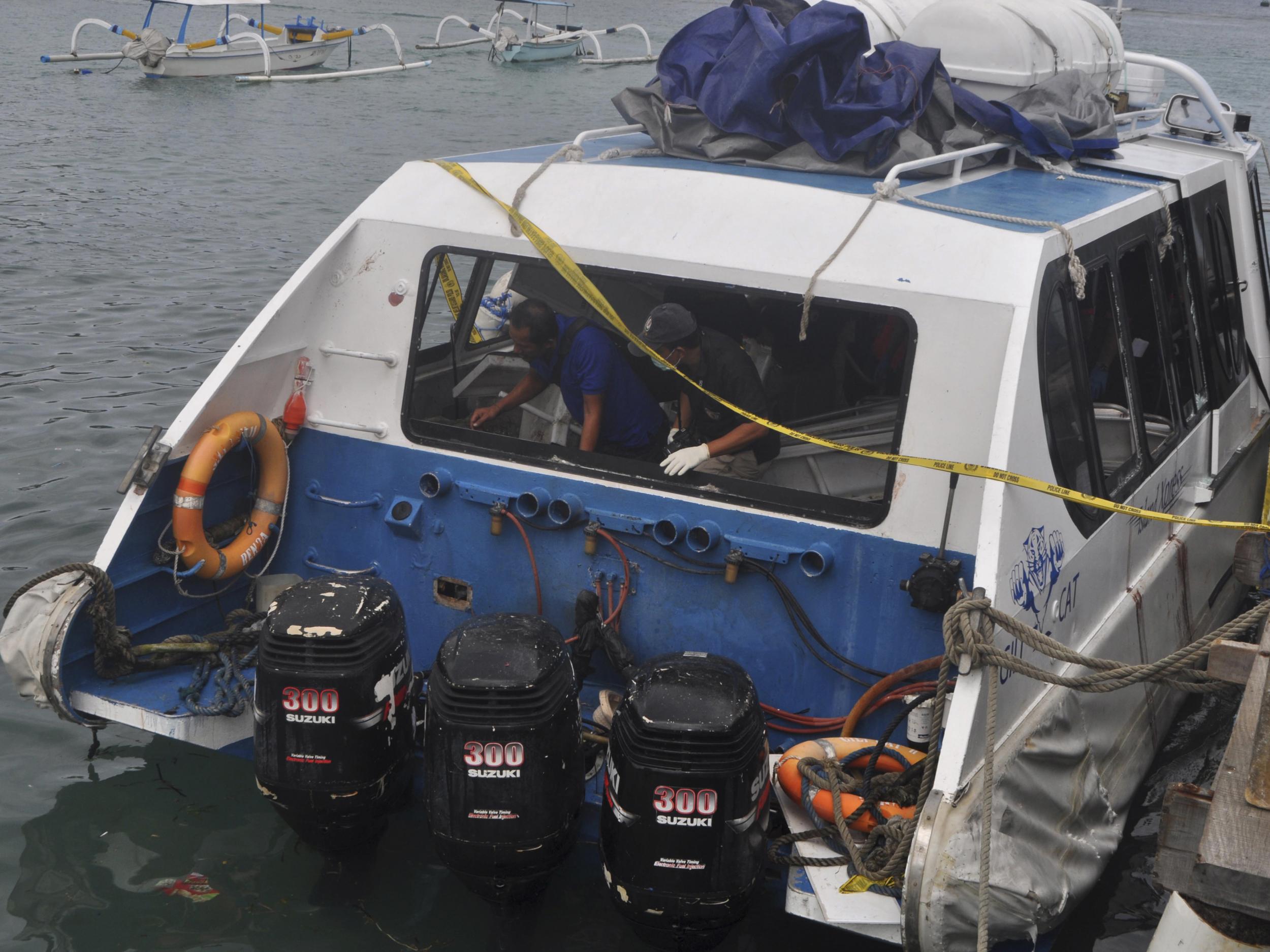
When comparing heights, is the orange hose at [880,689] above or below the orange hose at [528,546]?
below

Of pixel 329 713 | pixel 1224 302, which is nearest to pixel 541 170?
pixel 329 713

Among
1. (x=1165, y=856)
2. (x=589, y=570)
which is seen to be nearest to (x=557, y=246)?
(x=589, y=570)

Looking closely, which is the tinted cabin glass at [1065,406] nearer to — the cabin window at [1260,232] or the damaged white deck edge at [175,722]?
the damaged white deck edge at [175,722]

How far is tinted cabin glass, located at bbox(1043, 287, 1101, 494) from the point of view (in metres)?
4.17

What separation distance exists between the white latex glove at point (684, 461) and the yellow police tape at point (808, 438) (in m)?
0.19

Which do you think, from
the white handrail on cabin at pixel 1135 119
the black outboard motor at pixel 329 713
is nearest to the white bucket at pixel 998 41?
the white handrail on cabin at pixel 1135 119

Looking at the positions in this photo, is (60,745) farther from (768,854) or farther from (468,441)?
(768,854)

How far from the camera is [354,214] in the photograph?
505 cm

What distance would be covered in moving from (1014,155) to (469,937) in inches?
158

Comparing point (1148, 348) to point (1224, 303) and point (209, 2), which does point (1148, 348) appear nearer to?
point (1224, 303)

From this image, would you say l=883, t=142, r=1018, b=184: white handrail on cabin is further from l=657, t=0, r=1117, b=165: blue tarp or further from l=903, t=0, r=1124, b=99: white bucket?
l=903, t=0, r=1124, b=99: white bucket

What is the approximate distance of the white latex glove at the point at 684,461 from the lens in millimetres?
4477

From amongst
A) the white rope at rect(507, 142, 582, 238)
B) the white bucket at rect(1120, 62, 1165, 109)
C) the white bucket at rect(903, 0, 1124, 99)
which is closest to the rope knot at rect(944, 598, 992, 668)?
the white rope at rect(507, 142, 582, 238)

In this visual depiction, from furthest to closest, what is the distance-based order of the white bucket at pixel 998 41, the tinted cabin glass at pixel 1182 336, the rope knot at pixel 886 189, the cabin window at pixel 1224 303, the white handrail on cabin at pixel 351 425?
1. the cabin window at pixel 1224 303
2. the white bucket at pixel 998 41
3. the tinted cabin glass at pixel 1182 336
4. the white handrail on cabin at pixel 351 425
5. the rope knot at pixel 886 189
